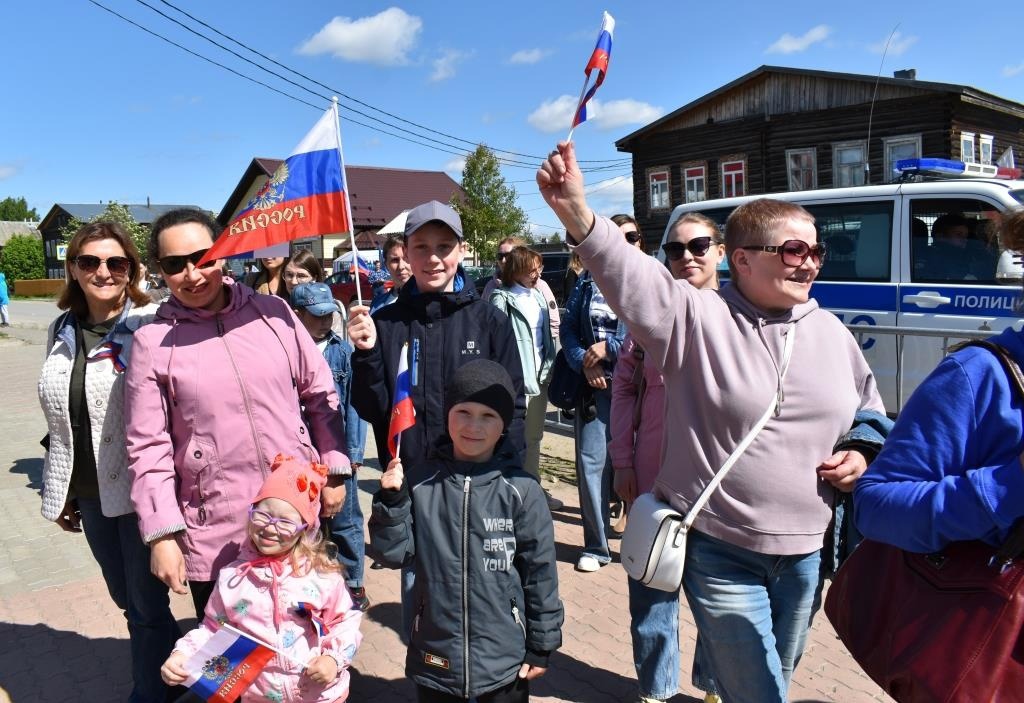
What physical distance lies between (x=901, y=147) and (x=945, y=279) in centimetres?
2166

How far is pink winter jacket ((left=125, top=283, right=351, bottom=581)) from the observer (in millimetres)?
2482

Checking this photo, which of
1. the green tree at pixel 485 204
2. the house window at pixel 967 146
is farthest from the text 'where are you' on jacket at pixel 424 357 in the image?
the green tree at pixel 485 204

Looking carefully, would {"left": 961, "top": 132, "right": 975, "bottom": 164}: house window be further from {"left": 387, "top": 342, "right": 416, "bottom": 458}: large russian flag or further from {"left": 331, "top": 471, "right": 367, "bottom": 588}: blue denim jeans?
{"left": 387, "top": 342, "right": 416, "bottom": 458}: large russian flag

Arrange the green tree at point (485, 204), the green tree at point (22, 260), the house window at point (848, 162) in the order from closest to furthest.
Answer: the house window at point (848, 162) < the green tree at point (485, 204) < the green tree at point (22, 260)

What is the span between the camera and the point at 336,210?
2.90m

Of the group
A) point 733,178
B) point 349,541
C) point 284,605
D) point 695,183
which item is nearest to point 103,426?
point 284,605

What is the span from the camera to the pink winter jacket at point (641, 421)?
292 centimetres

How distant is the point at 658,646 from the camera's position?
301 cm

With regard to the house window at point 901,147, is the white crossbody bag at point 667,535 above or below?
below

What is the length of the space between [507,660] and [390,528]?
0.58 m

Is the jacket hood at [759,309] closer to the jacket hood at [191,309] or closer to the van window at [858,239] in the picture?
the jacket hood at [191,309]

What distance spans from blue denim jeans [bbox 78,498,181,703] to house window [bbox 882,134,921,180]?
25631 millimetres

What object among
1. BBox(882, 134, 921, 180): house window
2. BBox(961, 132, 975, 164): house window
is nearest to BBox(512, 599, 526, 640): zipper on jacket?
BBox(882, 134, 921, 180): house window

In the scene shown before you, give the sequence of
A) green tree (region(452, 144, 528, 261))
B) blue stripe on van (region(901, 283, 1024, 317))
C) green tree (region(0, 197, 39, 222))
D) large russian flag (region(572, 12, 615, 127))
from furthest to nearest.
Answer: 1. green tree (region(0, 197, 39, 222))
2. green tree (region(452, 144, 528, 261))
3. blue stripe on van (region(901, 283, 1024, 317))
4. large russian flag (region(572, 12, 615, 127))
